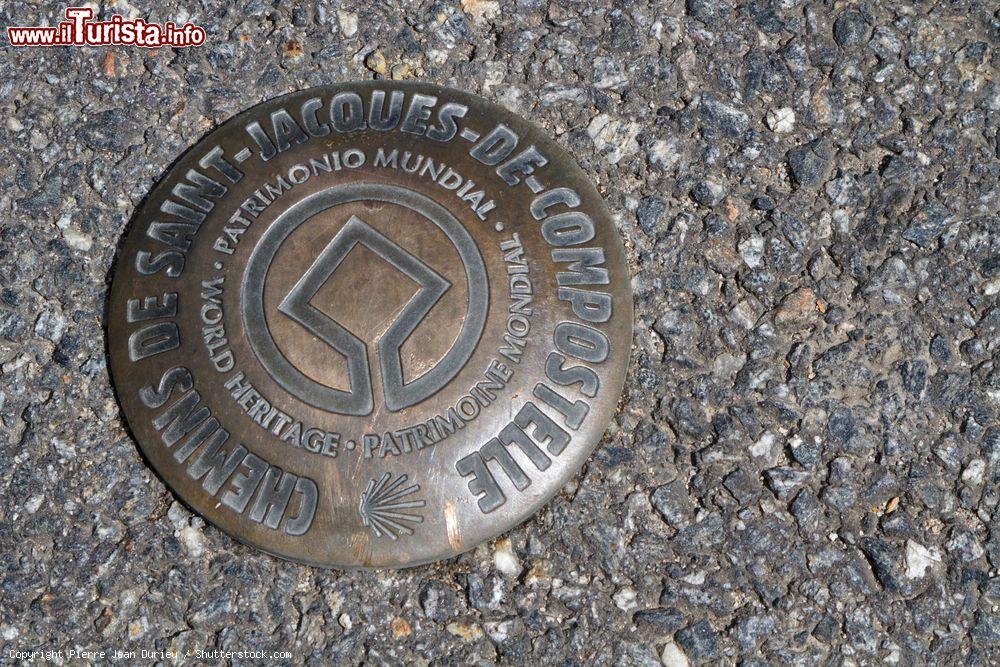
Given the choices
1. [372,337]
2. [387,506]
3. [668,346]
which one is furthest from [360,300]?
[668,346]

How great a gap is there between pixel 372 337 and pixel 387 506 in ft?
1.24

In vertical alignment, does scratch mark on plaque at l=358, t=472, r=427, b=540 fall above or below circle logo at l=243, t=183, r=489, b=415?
below

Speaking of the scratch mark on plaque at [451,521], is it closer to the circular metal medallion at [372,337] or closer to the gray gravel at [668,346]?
the circular metal medallion at [372,337]

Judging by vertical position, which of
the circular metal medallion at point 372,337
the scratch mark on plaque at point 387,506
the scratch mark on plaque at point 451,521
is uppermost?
the circular metal medallion at point 372,337

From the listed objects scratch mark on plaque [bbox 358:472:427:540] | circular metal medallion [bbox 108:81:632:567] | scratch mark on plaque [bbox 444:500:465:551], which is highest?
circular metal medallion [bbox 108:81:632:567]

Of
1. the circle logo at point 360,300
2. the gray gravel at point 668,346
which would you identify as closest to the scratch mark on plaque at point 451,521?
the gray gravel at point 668,346

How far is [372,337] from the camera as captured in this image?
2115 millimetres

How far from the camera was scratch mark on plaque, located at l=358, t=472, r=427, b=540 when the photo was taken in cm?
208

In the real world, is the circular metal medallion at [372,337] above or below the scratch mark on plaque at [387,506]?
above

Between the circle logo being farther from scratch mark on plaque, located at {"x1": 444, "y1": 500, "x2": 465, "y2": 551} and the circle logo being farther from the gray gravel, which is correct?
the gray gravel

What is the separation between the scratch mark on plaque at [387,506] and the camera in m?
2.08

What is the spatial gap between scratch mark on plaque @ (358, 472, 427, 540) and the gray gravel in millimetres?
172

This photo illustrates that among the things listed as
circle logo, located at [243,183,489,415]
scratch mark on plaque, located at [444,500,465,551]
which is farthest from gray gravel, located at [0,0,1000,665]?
circle logo, located at [243,183,489,415]

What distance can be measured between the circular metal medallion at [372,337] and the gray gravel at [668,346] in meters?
0.15
